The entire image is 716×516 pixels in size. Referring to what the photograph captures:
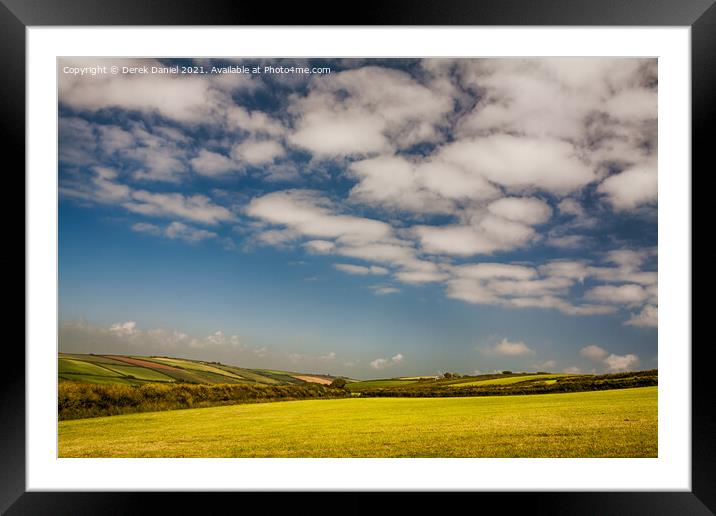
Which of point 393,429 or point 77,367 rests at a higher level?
point 77,367

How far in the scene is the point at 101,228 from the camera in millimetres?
4945

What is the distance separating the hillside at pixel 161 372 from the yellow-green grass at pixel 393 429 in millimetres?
385

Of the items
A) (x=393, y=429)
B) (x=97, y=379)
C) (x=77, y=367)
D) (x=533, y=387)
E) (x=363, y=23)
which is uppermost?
(x=363, y=23)

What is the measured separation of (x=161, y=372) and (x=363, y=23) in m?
4.80

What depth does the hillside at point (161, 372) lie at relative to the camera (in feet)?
16.3

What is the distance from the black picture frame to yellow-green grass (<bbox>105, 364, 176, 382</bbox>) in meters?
3.25

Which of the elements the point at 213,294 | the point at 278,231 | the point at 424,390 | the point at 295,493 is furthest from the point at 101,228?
the point at 424,390

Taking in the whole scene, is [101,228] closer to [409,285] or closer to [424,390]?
[409,285]

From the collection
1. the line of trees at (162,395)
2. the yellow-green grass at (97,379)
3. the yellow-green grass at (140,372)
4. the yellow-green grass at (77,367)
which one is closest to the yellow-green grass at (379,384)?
the line of trees at (162,395)

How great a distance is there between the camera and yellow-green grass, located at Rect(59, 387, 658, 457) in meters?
4.07

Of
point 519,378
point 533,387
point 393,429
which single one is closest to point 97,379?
point 393,429

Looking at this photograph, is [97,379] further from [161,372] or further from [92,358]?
[161,372]

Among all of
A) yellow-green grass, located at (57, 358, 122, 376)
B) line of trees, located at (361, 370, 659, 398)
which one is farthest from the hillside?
line of trees, located at (361, 370, 659, 398)

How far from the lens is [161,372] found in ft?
18.1
